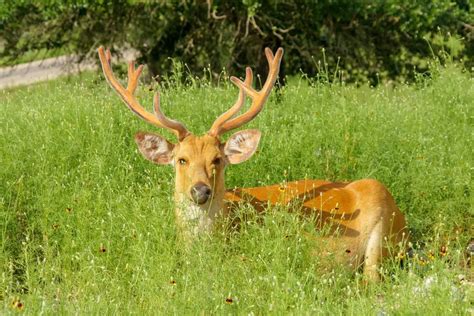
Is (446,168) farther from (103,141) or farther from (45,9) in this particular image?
(45,9)

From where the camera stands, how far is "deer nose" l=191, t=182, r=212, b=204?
6.93m

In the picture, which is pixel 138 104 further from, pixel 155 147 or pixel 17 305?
pixel 17 305

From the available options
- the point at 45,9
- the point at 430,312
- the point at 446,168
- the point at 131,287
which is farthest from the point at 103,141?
the point at 45,9

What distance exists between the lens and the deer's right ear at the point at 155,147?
750 centimetres

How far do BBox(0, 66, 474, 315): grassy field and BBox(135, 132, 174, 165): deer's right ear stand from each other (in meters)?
0.27

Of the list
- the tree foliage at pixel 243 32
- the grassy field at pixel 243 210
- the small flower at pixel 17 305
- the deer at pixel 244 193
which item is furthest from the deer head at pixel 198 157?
the tree foliage at pixel 243 32

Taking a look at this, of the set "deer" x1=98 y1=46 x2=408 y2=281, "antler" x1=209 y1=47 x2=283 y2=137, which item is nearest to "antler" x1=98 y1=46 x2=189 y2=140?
"deer" x1=98 y1=46 x2=408 y2=281

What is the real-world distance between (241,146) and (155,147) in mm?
621

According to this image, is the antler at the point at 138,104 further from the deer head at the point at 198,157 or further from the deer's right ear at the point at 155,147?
the deer's right ear at the point at 155,147

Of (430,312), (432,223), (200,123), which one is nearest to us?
(430,312)

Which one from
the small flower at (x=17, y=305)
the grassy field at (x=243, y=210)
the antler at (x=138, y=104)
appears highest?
the small flower at (x=17, y=305)

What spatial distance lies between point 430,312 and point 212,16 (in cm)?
1069

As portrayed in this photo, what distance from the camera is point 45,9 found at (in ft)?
49.4

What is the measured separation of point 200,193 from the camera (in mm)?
6930
